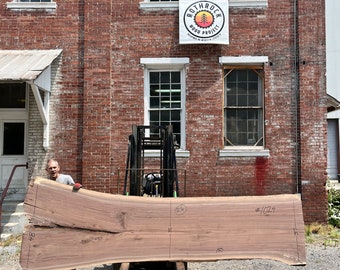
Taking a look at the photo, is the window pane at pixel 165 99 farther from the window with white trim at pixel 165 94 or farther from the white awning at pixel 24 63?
the white awning at pixel 24 63

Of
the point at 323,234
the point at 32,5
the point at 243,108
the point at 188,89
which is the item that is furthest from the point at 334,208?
the point at 32,5

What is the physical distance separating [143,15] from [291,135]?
4.39m

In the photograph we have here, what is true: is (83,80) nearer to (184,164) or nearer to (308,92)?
(184,164)

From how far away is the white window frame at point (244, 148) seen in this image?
348 inches

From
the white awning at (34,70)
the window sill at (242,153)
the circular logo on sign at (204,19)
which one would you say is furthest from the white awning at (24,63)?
the window sill at (242,153)

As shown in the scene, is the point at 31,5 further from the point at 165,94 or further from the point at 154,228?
the point at 154,228

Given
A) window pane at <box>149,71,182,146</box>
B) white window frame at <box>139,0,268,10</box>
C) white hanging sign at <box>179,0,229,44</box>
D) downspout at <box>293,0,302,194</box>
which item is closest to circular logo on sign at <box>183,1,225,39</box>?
white hanging sign at <box>179,0,229,44</box>

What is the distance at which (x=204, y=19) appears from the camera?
29.5 ft

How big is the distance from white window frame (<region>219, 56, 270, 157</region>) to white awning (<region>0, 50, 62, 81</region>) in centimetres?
391

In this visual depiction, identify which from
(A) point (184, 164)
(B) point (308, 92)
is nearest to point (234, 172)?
(A) point (184, 164)

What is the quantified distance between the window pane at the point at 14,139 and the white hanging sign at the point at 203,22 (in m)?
4.38

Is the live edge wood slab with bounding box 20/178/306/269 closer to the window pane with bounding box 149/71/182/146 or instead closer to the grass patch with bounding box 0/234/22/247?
the grass patch with bounding box 0/234/22/247

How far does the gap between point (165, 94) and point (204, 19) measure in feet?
6.31

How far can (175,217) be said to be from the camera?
3.81 meters
